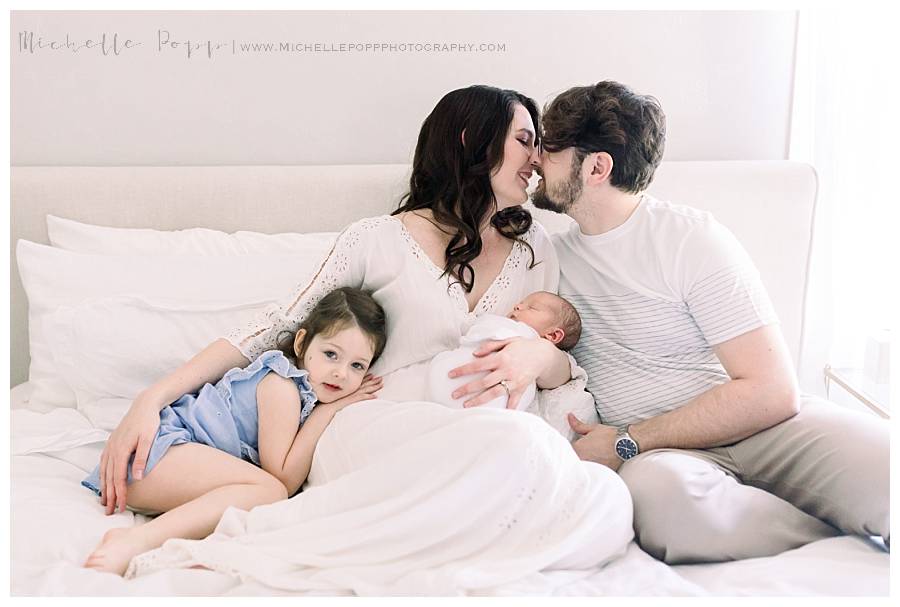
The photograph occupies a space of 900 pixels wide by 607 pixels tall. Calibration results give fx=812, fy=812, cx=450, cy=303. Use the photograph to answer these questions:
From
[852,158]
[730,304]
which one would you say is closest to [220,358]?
[730,304]

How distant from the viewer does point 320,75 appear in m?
2.17

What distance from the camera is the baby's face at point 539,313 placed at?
1.68m

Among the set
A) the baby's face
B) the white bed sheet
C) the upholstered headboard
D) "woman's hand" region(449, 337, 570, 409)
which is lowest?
the white bed sheet

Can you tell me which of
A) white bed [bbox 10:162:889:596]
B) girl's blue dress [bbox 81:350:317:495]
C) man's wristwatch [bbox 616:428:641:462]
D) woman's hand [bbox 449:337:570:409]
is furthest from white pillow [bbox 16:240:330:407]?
man's wristwatch [bbox 616:428:641:462]

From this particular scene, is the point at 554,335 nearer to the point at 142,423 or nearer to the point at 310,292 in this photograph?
the point at 310,292

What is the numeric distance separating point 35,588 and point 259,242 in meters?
1.03

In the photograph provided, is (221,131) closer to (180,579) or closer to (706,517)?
(180,579)

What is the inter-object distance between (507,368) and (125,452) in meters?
0.71

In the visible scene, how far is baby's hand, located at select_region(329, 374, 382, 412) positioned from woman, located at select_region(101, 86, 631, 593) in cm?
2

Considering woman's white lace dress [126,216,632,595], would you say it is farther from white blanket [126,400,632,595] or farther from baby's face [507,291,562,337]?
baby's face [507,291,562,337]

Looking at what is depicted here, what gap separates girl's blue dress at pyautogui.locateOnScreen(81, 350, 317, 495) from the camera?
151cm

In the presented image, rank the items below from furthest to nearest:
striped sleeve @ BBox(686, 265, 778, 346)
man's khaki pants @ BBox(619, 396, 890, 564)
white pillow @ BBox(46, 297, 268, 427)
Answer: white pillow @ BBox(46, 297, 268, 427), striped sleeve @ BBox(686, 265, 778, 346), man's khaki pants @ BBox(619, 396, 890, 564)

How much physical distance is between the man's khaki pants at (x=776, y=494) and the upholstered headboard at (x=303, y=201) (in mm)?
704
